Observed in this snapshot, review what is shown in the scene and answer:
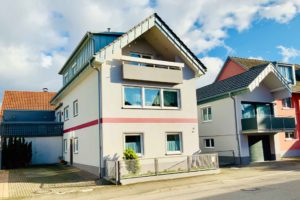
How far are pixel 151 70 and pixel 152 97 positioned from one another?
5.34 ft

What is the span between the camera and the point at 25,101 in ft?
119

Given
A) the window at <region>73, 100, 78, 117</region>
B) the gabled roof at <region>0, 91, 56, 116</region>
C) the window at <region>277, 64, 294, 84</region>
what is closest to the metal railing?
the window at <region>73, 100, 78, 117</region>

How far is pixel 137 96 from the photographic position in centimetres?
1694

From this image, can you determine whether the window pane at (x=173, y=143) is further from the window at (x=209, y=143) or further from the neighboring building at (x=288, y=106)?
the neighboring building at (x=288, y=106)

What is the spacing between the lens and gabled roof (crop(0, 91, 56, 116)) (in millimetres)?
35312

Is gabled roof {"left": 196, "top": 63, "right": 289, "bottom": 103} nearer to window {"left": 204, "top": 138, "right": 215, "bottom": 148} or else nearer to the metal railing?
window {"left": 204, "top": 138, "right": 215, "bottom": 148}

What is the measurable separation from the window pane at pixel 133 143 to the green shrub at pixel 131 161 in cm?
101

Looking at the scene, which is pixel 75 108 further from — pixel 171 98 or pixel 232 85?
pixel 232 85

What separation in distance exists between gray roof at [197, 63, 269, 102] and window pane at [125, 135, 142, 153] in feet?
30.5

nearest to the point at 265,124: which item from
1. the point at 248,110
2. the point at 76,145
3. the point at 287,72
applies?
the point at 248,110

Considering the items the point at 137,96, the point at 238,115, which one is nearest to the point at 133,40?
the point at 137,96

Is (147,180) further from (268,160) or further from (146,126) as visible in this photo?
(268,160)

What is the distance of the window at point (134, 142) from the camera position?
53.5 ft

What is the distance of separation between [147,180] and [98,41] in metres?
8.37
